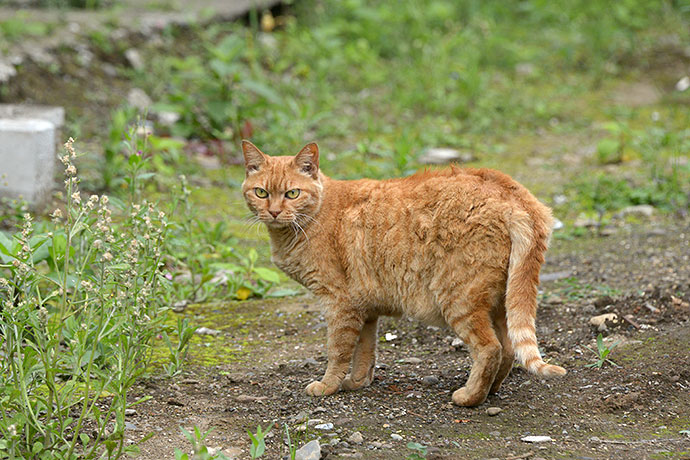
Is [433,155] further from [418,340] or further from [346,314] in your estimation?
[346,314]

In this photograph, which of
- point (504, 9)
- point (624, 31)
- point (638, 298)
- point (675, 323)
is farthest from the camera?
point (504, 9)

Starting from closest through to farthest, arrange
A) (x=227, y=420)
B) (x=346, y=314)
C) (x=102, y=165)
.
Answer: (x=227, y=420), (x=346, y=314), (x=102, y=165)

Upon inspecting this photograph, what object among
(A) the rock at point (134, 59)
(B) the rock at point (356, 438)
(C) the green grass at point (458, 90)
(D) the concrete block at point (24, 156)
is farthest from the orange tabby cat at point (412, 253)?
(A) the rock at point (134, 59)

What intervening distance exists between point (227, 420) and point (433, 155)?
13.7 feet

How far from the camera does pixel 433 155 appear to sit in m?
6.94

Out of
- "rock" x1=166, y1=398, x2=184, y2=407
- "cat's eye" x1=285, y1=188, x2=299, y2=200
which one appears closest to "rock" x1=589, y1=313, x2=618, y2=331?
"cat's eye" x1=285, y1=188, x2=299, y2=200

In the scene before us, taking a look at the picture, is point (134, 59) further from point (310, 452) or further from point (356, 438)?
point (310, 452)

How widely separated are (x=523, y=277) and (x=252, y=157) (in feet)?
4.74

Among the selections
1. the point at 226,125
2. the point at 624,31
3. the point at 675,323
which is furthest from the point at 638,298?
the point at 624,31

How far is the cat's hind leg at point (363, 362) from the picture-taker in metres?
3.62

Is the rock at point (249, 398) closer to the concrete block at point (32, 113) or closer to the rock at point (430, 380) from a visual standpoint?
the rock at point (430, 380)

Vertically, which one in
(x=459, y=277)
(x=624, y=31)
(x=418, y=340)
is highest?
(x=624, y=31)

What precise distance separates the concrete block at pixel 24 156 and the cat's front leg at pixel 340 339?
2744 millimetres

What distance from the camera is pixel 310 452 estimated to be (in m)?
2.83
